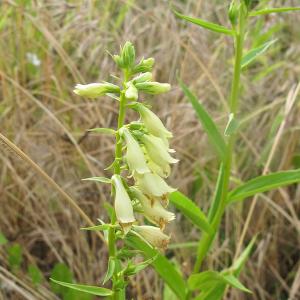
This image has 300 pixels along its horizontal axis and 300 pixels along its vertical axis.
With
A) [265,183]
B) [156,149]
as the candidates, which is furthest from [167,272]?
[156,149]

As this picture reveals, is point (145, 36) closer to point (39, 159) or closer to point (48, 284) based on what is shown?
point (39, 159)

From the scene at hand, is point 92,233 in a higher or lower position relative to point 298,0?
lower

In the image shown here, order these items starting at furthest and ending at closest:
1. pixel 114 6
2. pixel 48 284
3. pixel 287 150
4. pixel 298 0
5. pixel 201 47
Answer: pixel 114 6 → pixel 298 0 → pixel 201 47 → pixel 287 150 → pixel 48 284

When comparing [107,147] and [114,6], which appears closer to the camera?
[107,147]

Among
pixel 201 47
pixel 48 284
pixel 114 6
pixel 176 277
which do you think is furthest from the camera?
A: pixel 114 6

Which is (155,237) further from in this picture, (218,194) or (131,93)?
(218,194)

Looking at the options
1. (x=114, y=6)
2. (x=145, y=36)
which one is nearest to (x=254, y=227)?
(x=145, y=36)

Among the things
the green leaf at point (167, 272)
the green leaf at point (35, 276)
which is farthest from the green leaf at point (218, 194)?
the green leaf at point (35, 276)

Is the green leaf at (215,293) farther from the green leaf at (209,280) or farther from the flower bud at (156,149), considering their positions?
the flower bud at (156,149)
